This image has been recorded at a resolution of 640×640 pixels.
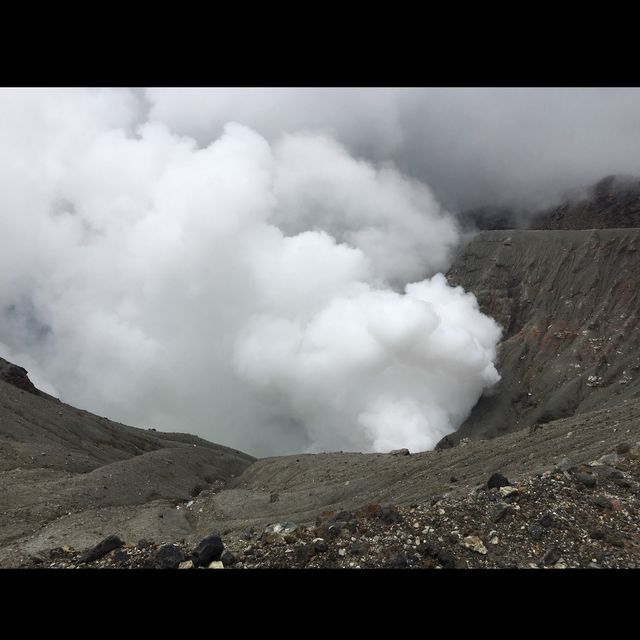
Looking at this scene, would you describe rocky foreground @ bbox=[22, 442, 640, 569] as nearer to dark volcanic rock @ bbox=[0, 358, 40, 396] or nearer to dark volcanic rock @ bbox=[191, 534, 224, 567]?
dark volcanic rock @ bbox=[191, 534, 224, 567]

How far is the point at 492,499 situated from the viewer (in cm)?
992

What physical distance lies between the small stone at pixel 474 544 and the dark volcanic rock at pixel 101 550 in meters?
7.05

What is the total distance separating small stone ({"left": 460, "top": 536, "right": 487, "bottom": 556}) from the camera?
809 cm

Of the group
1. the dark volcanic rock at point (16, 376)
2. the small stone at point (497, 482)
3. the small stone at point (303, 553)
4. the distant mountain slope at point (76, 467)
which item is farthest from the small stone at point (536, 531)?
the dark volcanic rock at point (16, 376)

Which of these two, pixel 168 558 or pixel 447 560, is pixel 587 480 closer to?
pixel 447 560

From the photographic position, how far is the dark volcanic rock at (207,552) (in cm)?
871

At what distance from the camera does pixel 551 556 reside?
25.5ft

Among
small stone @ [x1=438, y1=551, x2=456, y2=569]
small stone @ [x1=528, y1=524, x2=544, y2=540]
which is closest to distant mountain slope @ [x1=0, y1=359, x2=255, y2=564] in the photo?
small stone @ [x1=438, y1=551, x2=456, y2=569]

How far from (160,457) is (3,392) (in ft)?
50.9

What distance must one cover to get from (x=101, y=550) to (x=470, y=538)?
286 inches

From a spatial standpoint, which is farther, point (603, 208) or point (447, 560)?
point (603, 208)

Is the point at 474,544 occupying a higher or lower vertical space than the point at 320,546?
lower

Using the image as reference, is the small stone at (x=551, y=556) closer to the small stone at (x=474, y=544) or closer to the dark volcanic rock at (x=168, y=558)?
the small stone at (x=474, y=544)

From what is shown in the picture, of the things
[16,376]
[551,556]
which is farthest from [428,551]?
[16,376]
